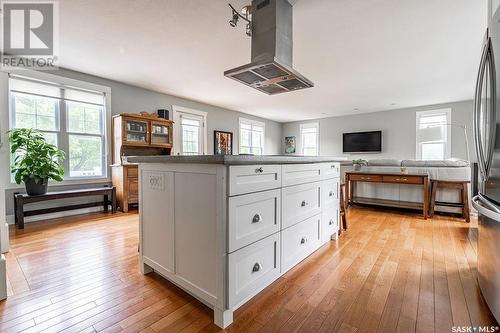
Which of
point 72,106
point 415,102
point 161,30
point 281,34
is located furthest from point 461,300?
point 415,102

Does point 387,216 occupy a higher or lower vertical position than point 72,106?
lower

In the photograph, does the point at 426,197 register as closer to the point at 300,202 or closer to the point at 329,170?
the point at 329,170

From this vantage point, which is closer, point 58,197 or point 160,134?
point 58,197

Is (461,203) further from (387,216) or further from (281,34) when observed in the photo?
(281,34)

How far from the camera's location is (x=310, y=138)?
868 centimetres

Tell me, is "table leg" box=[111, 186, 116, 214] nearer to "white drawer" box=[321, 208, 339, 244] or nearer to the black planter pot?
the black planter pot

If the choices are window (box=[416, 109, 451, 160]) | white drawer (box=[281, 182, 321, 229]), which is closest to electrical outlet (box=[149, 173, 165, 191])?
white drawer (box=[281, 182, 321, 229])

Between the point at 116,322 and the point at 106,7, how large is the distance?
269cm

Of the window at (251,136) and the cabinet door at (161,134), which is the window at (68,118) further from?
the window at (251,136)

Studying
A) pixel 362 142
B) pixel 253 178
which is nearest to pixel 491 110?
pixel 253 178

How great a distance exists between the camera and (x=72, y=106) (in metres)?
3.95

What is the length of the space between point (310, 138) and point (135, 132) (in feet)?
20.3

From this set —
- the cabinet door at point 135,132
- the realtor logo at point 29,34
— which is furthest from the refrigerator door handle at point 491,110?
the cabinet door at point 135,132

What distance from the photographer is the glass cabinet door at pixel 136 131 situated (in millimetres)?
4277
